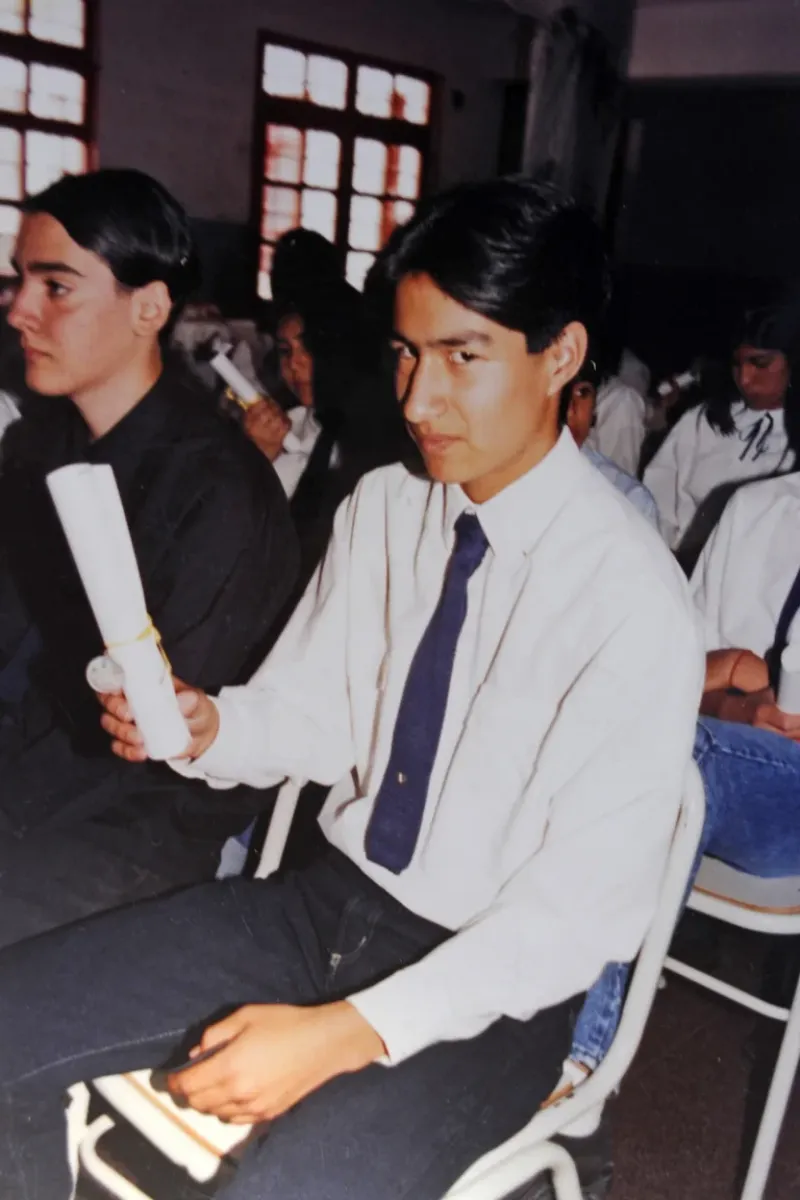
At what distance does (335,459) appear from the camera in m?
1.75

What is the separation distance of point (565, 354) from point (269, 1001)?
0.65 m

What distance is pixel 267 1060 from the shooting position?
671 mm

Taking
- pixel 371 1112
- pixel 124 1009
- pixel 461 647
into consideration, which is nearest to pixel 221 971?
pixel 124 1009

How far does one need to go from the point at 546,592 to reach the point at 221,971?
46 cm

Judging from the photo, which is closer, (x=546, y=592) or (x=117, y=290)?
(x=546, y=592)

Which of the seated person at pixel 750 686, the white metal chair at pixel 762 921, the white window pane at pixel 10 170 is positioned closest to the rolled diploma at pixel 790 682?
the seated person at pixel 750 686

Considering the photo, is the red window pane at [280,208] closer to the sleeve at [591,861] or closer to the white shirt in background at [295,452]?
the white shirt in background at [295,452]

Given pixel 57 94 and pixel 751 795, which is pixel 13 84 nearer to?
pixel 57 94

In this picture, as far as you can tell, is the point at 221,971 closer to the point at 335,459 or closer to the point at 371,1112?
the point at 371,1112

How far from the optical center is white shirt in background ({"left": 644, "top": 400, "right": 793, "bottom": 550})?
206 centimetres

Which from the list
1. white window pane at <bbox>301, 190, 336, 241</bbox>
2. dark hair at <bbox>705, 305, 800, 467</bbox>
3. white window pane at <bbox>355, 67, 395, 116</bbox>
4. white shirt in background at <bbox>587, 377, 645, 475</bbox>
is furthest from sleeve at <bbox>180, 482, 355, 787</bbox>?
white shirt in background at <bbox>587, 377, 645, 475</bbox>

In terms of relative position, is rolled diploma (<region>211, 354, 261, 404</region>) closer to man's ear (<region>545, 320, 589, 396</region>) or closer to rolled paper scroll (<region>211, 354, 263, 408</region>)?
rolled paper scroll (<region>211, 354, 263, 408</region>)

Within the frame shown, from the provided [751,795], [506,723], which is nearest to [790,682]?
[751,795]

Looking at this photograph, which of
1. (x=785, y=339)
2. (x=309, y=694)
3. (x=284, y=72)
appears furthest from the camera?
(x=785, y=339)
